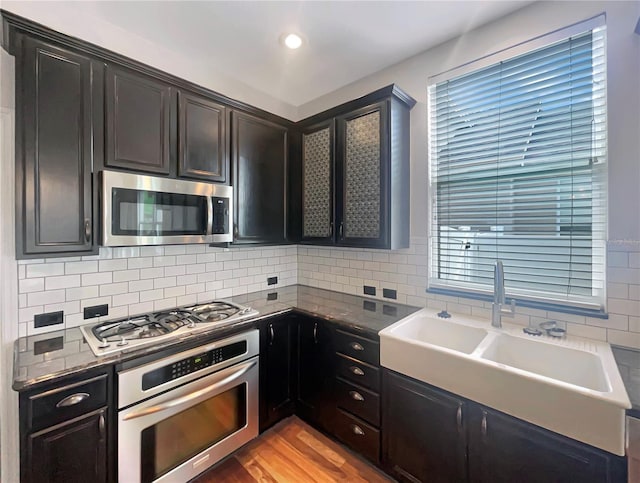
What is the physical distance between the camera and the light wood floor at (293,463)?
1779 mm

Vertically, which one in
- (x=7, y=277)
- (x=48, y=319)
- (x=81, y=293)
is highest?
(x=7, y=277)

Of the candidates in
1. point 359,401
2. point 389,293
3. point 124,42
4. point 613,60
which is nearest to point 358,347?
point 359,401

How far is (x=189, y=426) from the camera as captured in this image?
1642mm

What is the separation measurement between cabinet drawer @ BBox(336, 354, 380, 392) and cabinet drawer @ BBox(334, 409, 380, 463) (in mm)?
253

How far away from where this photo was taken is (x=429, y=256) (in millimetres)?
2158

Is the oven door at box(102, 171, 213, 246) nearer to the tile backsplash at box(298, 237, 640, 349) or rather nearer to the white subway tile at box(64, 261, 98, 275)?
the white subway tile at box(64, 261, 98, 275)

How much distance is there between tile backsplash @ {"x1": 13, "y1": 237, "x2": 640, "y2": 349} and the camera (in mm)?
1466

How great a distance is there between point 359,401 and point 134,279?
1699 mm

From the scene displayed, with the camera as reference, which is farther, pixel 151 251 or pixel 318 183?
pixel 318 183

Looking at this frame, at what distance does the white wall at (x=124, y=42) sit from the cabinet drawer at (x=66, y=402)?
1.93 metres

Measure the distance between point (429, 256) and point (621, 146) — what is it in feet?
3.78

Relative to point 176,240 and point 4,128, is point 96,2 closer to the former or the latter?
point 4,128

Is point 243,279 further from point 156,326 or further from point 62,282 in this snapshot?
point 62,282

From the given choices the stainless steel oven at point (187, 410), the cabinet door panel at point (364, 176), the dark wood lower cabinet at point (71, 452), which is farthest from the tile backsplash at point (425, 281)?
the dark wood lower cabinet at point (71, 452)
